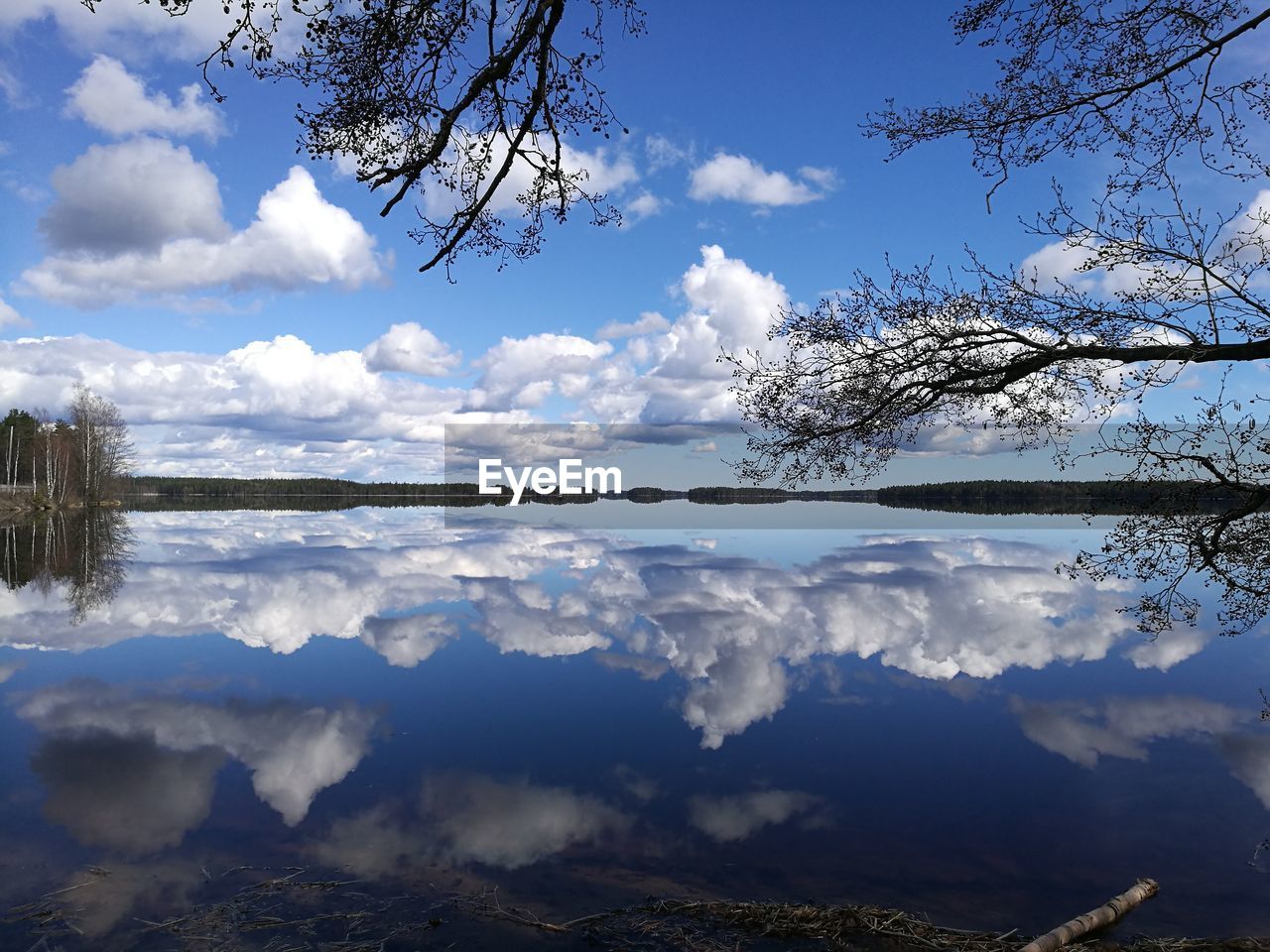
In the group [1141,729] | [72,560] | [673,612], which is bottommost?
[72,560]

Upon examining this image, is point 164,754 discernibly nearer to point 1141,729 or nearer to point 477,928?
point 477,928

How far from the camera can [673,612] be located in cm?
1631

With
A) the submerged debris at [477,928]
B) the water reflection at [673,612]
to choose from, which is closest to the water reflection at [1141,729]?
the water reflection at [673,612]

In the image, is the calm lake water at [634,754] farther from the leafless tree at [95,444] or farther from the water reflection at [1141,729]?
the leafless tree at [95,444]

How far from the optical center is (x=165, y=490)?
16288 centimetres

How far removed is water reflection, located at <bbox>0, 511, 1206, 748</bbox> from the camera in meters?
12.6

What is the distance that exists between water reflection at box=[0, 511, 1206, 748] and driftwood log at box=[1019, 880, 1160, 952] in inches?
162

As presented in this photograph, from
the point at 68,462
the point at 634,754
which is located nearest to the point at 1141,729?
the point at 634,754

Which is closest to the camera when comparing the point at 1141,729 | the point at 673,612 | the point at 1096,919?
the point at 1096,919

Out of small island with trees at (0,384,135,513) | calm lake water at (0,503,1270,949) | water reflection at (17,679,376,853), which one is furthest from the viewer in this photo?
small island with trees at (0,384,135,513)

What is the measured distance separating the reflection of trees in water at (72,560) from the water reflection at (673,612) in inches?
19.3

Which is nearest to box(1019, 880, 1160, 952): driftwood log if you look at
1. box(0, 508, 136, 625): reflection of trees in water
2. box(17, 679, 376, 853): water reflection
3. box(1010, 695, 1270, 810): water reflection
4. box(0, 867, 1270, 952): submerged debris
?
box(0, 867, 1270, 952): submerged debris

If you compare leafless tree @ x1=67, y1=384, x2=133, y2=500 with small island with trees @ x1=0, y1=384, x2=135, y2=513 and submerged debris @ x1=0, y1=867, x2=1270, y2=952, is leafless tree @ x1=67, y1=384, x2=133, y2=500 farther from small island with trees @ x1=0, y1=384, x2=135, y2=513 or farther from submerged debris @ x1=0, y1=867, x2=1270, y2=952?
submerged debris @ x1=0, y1=867, x2=1270, y2=952

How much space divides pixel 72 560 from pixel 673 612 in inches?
912
